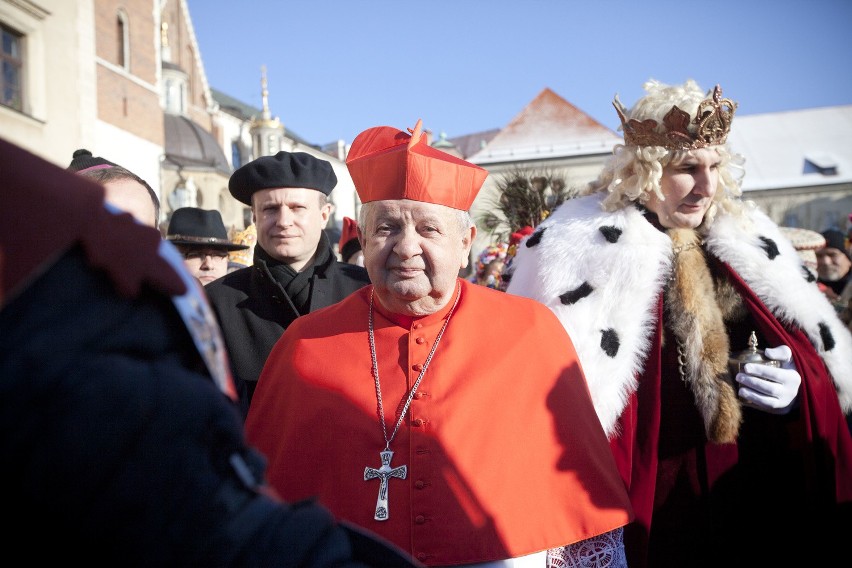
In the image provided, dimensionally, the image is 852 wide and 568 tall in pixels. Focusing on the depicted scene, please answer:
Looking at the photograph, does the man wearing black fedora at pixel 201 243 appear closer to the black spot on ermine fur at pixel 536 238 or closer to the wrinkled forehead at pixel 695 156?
the black spot on ermine fur at pixel 536 238

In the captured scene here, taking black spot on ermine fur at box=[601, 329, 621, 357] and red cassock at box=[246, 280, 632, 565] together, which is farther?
black spot on ermine fur at box=[601, 329, 621, 357]

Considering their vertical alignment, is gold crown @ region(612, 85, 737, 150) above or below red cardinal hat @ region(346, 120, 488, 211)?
above

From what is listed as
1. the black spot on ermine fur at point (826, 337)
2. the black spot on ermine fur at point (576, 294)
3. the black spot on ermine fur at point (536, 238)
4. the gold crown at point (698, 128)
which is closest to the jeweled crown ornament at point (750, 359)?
the black spot on ermine fur at point (826, 337)

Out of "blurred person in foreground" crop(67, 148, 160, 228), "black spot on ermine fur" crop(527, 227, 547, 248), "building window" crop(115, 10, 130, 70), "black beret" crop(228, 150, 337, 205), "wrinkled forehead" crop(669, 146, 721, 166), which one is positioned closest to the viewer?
"blurred person in foreground" crop(67, 148, 160, 228)

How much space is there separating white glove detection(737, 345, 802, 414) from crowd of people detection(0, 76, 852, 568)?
0.01 meters

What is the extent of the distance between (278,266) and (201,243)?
1478 millimetres

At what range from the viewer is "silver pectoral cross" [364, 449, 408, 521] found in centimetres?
220

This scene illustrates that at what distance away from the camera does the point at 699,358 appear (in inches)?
120

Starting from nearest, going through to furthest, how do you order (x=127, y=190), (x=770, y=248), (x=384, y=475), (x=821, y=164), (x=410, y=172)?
(x=384, y=475) < (x=410, y=172) < (x=127, y=190) < (x=770, y=248) < (x=821, y=164)

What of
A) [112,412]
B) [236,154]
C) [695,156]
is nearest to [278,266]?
[695,156]

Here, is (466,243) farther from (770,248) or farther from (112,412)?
(112,412)

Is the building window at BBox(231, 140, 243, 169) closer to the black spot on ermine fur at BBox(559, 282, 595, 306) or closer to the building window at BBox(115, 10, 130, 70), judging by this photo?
the building window at BBox(115, 10, 130, 70)

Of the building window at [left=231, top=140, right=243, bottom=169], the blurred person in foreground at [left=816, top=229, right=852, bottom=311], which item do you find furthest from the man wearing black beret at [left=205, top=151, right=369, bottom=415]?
the building window at [left=231, top=140, right=243, bottom=169]

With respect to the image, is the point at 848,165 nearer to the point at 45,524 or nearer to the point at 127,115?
the point at 127,115
